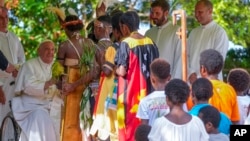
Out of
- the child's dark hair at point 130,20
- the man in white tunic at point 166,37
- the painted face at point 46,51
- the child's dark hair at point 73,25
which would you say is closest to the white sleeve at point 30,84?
the painted face at point 46,51

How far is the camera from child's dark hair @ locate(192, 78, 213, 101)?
6047 millimetres

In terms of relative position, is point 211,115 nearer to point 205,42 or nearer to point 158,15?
point 205,42

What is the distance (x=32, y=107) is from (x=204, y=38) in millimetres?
2068

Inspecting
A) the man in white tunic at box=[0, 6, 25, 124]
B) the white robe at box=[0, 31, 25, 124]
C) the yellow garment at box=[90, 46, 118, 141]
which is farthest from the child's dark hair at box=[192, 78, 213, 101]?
the white robe at box=[0, 31, 25, 124]

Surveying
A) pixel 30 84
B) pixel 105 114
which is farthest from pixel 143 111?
pixel 30 84

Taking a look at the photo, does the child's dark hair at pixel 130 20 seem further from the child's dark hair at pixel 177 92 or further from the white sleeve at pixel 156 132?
the white sleeve at pixel 156 132

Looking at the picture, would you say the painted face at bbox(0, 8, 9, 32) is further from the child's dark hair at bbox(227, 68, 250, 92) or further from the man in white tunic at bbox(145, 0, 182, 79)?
the child's dark hair at bbox(227, 68, 250, 92)

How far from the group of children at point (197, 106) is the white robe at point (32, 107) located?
2.51 metres

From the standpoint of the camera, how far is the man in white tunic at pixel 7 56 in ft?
29.9

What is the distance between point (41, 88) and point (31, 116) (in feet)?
1.13

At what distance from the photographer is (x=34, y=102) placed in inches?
341

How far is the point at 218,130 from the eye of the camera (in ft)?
19.5

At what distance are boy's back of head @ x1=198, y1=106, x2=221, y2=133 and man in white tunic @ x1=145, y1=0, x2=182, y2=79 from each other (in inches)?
88.6

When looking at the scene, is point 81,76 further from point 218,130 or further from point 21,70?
point 218,130
